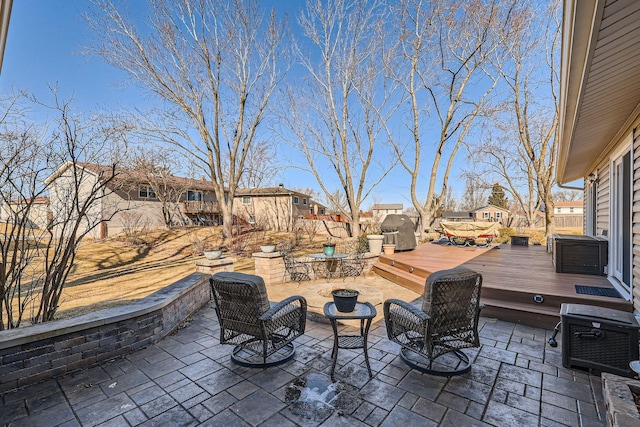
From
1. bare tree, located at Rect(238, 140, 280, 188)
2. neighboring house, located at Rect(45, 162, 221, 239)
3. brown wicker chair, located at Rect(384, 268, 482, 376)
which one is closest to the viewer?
brown wicker chair, located at Rect(384, 268, 482, 376)

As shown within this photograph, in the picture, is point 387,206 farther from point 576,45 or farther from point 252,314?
point 576,45

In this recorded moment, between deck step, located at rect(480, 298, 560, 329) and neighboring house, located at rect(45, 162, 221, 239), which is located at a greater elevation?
neighboring house, located at rect(45, 162, 221, 239)

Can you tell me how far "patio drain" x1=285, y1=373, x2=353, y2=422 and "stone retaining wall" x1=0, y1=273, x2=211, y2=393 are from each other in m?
1.92

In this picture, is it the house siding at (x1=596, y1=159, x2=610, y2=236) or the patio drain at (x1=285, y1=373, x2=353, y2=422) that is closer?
the patio drain at (x1=285, y1=373, x2=353, y2=422)

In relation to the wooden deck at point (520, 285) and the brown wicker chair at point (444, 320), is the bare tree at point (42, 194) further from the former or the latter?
the wooden deck at point (520, 285)

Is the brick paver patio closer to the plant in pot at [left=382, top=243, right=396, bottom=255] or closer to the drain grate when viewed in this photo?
the drain grate

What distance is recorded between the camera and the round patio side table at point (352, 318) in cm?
285

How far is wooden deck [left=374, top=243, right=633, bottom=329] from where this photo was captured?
3.94 m

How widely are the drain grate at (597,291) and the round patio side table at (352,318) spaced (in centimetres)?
328

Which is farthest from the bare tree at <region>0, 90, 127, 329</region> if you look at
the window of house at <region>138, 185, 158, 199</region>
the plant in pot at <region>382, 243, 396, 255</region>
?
the window of house at <region>138, 185, 158, 199</region>

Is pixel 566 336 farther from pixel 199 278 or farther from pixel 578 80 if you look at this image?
pixel 199 278

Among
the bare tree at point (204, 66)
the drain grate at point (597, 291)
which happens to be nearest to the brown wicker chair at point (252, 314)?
the drain grate at point (597, 291)

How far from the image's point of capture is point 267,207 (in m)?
23.3

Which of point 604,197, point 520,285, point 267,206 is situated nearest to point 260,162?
point 267,206
